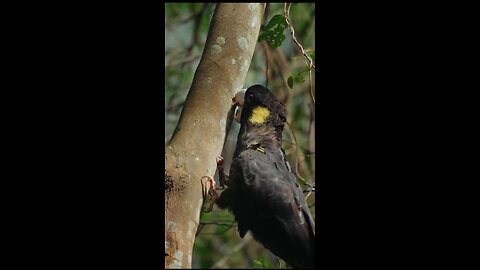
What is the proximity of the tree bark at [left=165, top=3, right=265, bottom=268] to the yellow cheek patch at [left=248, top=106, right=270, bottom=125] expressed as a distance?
1.45 ft

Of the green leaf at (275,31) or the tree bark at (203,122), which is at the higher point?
the green leaf at (275,31)

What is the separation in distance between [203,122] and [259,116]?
78cm

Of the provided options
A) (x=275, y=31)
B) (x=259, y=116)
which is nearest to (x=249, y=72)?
(x=275, y=31)

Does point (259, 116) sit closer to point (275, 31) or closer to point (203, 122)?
point (275, 31)

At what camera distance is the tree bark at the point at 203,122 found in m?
2.28

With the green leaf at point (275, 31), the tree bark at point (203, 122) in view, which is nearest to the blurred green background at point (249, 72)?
the green leaf at point (275, 31)

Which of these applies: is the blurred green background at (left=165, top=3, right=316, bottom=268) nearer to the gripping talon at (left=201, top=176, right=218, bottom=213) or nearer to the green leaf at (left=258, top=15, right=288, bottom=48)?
the green leaf at (left=258, top=15, right=288, bottom=48)

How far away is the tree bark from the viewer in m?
2.28

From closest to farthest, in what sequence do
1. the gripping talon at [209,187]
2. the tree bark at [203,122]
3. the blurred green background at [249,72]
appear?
the tree bark at [203,122], the gripping talon at [209,187], the blurred green background at [249,72]

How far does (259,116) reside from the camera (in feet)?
10.6

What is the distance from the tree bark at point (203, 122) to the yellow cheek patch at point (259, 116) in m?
0.44

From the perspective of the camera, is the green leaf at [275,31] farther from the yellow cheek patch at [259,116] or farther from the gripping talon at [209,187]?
the gripping talon at [209,187]
